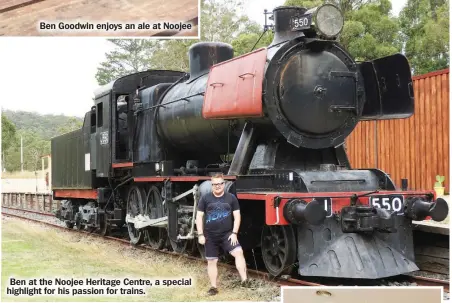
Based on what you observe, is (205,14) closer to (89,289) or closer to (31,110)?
(31,110)

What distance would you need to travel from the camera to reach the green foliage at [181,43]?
689 centimetres

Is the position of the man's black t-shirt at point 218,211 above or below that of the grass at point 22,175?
below

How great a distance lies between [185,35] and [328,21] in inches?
54.3

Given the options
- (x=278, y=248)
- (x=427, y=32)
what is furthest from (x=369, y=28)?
(x=278, y=248)

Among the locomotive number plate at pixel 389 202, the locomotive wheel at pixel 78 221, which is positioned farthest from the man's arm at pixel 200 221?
the locomotive wheel at pixel 78 221

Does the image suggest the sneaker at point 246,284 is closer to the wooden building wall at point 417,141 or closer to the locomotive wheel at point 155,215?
the locomotive wheel at point 155,215

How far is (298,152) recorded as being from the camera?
20.3 feet

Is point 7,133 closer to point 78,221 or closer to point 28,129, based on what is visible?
point 28,129

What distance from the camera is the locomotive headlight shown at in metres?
5.83

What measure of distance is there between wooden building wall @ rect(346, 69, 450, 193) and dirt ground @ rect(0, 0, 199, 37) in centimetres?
319

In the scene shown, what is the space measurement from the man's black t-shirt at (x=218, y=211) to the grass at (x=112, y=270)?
1.84ft

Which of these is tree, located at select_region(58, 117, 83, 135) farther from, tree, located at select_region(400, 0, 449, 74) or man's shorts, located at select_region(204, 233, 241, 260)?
tree, located at select_region(400, 0, 449, 74)

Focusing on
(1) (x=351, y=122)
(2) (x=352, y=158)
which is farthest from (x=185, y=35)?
(2) (x=352, y=158)

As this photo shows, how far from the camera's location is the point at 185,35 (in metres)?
6.05
